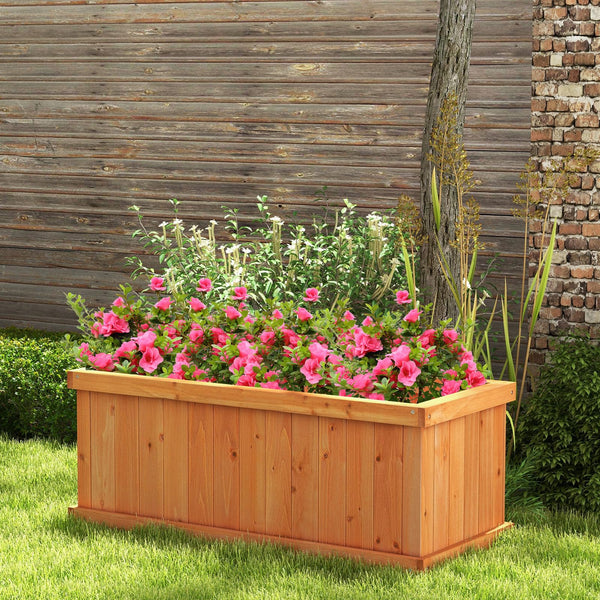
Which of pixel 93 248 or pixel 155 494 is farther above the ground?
pixel 93 248

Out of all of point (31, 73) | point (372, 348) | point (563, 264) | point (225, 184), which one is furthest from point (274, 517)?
point (31, 73)

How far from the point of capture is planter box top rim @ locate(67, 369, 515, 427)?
3.93 meters

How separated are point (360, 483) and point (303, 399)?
385 millimetres

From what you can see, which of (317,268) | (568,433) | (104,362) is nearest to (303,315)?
(104,362)

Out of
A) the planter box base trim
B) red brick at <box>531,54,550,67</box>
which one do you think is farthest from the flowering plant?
red brick at <box>531,54,550,67</box>

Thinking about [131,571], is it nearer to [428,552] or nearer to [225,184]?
[428,552]

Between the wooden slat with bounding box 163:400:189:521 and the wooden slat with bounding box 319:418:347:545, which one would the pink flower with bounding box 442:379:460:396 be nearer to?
the wooden slat with bounding box 319:418:347:545

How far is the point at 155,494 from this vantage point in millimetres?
4469

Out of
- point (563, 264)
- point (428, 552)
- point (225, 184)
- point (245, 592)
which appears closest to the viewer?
point (245, 592)

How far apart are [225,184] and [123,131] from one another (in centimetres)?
96

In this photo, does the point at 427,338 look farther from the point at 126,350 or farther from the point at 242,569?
the point at 126,350

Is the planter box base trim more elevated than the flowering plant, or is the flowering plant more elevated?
the flowering plant

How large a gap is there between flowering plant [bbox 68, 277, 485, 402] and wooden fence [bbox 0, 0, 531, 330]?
2.29m

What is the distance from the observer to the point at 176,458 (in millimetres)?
4398
